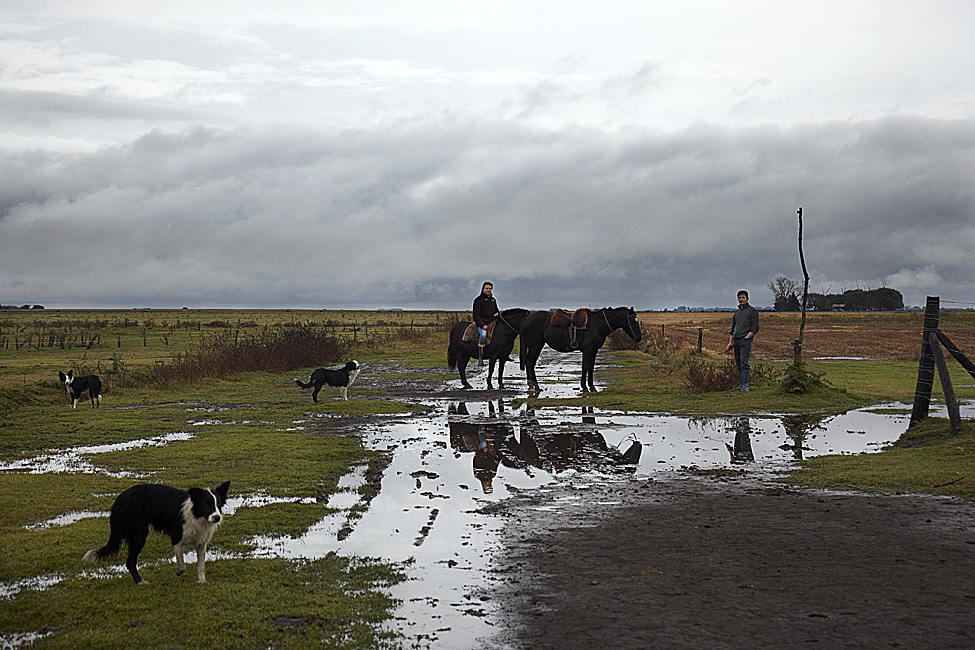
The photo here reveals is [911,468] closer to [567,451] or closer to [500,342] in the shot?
[567,451]

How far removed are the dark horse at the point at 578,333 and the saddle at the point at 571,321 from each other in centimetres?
3

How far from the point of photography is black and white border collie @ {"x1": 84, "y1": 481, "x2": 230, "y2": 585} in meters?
5.98

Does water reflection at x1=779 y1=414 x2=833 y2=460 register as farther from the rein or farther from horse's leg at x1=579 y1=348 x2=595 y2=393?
the rein

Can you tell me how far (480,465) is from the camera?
35.8 feet

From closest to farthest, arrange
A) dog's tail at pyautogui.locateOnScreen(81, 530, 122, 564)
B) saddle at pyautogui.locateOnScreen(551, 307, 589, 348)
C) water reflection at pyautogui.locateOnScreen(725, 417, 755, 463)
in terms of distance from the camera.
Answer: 1. dog's tail at pyautogui.locateOnScreen(81, 530, 122, 564)
2. water reflection at pyautogui.locateOnScreen(725, 417, 755, 463)
3. saddle at pyautogui.locateOnScreen(551, 307, 589, 348)

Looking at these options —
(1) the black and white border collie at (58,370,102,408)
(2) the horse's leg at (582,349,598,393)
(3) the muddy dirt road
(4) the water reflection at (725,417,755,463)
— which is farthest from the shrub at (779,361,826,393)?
(1) the black and white border collie at (58,370,102,408)

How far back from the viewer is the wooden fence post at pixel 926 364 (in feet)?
39.9

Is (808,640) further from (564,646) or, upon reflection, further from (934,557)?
(934,557)

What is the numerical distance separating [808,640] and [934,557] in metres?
2.21

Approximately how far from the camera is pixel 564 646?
4762mm

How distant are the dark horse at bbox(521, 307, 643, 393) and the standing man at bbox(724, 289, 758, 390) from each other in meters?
3.11

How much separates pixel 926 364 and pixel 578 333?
9.95 meters

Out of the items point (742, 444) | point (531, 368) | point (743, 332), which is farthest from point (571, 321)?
point (742, 444)

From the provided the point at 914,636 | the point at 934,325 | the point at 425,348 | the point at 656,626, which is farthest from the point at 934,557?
the point at 425,348
